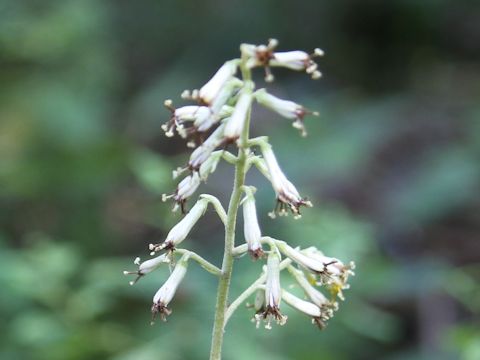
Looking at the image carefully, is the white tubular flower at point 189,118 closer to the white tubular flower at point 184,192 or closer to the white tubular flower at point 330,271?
the white tubular flower at point 184,192

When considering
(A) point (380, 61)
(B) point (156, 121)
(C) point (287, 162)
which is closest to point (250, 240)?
(C) point (287, 162)

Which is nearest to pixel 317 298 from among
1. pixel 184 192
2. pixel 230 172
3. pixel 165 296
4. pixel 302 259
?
pixel 302 259

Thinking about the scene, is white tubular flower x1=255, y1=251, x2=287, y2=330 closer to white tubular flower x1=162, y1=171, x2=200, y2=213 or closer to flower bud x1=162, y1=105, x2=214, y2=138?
white tubular flower x1=162, y1=171, x2=200, y2=213

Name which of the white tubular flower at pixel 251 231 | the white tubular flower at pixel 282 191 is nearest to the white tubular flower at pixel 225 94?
the white tubular flower at pixel 282 191

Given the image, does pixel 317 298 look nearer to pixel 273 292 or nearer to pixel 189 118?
pixel 273 292

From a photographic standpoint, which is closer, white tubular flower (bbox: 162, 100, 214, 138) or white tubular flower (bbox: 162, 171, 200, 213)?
white tubular flower (bbox: 162, 100, 214, 138)

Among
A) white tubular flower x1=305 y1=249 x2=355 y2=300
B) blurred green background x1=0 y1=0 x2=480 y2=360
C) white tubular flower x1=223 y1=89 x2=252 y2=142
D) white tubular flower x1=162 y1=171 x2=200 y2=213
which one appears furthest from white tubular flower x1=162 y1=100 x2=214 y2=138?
blurred green background x1=0 y1=0 x2=480 y2=360
